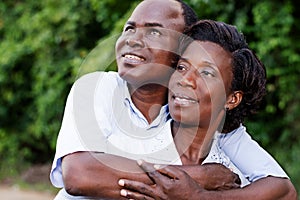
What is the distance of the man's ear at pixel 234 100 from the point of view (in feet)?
10.7

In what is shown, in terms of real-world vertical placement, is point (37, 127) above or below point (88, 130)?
below

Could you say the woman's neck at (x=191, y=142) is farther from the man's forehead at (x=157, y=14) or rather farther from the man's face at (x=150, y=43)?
the man's forehead at (x=157, y=14)

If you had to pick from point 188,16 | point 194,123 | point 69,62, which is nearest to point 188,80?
point 194,123

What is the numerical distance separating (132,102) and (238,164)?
0.52m

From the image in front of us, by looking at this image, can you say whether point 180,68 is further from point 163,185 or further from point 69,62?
point 69,62

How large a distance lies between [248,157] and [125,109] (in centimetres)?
55

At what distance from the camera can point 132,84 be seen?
3344 mm

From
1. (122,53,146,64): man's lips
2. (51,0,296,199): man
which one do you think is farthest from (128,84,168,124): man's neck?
(122,53,146,64): man's lips

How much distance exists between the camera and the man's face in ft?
10.8

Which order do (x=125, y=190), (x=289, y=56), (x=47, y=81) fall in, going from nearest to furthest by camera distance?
(x=125, y=190) → (x=289, y=56) → (x=47, y=81)

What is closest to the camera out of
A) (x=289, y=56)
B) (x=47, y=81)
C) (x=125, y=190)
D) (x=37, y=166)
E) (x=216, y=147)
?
(x=125, y=190)

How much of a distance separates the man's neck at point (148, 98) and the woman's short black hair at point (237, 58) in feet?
0.70

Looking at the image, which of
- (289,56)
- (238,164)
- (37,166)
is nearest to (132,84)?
(238,164)

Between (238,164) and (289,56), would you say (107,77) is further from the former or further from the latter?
(289,56)
